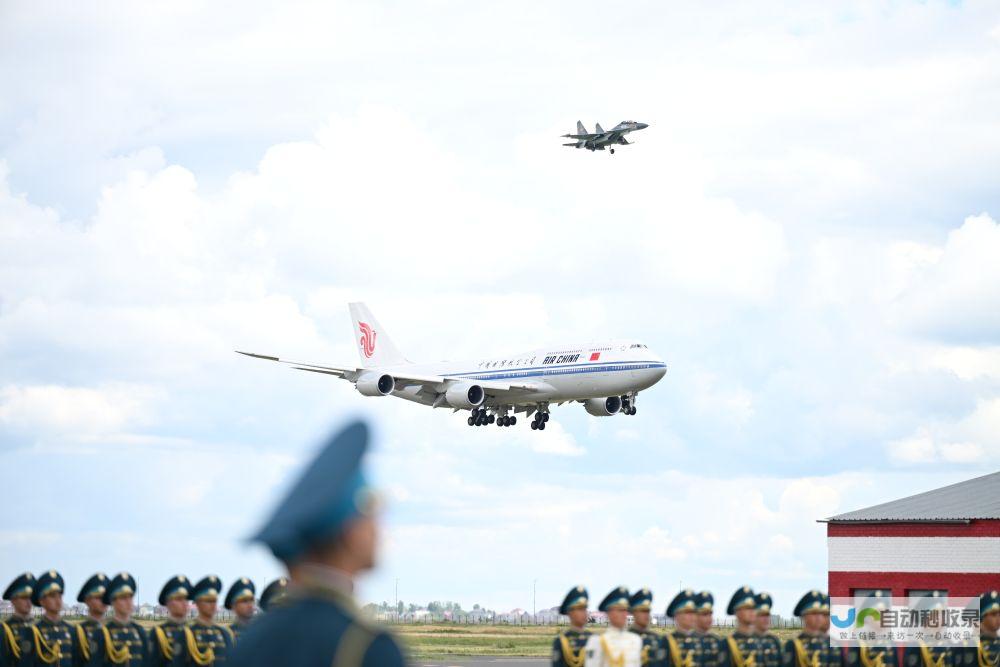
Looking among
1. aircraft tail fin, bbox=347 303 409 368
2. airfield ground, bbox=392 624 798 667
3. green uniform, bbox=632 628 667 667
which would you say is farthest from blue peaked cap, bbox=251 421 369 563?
aircraft tail fin, bbox=347 303 409 368

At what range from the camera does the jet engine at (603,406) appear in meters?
65.0

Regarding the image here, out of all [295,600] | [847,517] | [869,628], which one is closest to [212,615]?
[295,600]

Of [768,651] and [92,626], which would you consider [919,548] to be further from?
[92,626]

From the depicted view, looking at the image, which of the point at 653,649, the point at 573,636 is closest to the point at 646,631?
the point at 653,649

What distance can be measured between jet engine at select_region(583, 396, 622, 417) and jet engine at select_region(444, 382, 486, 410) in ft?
16.3

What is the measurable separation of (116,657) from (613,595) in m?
4.91

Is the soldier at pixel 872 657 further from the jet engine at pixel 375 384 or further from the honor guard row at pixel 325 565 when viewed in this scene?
the jet engine at pixel 375 384

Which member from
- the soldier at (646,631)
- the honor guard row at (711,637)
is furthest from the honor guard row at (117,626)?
the soldier at (646,631)

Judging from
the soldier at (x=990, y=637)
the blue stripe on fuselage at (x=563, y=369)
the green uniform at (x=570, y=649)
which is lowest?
the green uniform at (x=570, y=649)

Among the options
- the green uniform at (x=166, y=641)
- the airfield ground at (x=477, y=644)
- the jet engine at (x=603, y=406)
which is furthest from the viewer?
the jet engine at (x=603, y=406)

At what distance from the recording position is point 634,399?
64.6 metres

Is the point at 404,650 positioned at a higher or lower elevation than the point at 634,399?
lower

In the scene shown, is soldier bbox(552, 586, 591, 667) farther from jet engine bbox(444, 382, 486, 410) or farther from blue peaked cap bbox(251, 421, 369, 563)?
jet engine bbox(444, 382, 486, 410)

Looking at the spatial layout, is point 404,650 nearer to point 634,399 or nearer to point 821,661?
point 821,661
